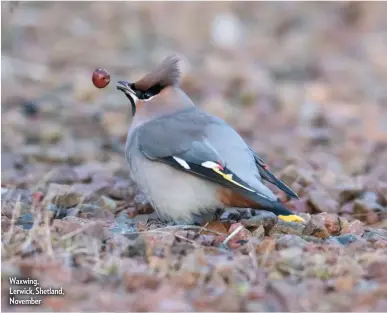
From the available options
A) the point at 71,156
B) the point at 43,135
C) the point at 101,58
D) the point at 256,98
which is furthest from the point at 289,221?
the point at 101,58

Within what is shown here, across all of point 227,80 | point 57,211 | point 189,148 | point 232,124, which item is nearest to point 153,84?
point 189,148

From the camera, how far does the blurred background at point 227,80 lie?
754 cm

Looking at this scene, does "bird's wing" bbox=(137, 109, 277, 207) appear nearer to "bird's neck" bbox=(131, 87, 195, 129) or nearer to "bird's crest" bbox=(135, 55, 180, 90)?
"bird's neck" bbox=(131, 87, 195, 129)

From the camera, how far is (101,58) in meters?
11.5

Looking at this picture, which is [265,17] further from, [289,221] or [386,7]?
[289,221]

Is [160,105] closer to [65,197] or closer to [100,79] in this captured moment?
[100,79]

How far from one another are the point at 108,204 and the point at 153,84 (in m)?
0.78

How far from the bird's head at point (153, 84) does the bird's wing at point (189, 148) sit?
20 centimetres

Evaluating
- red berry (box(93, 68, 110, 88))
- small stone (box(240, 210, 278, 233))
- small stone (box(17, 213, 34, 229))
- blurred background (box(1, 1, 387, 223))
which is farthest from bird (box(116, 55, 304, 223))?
blurred background (box(1, 1, 387, 223))

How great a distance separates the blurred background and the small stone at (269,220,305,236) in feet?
2.54

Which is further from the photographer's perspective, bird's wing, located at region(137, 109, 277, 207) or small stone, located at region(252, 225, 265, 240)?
bird's wing, located at region(137, 109, 277, 207)

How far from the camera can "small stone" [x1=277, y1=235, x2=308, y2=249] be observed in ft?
15.2

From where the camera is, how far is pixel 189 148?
5.34 m

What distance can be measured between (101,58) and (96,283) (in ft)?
25.1
